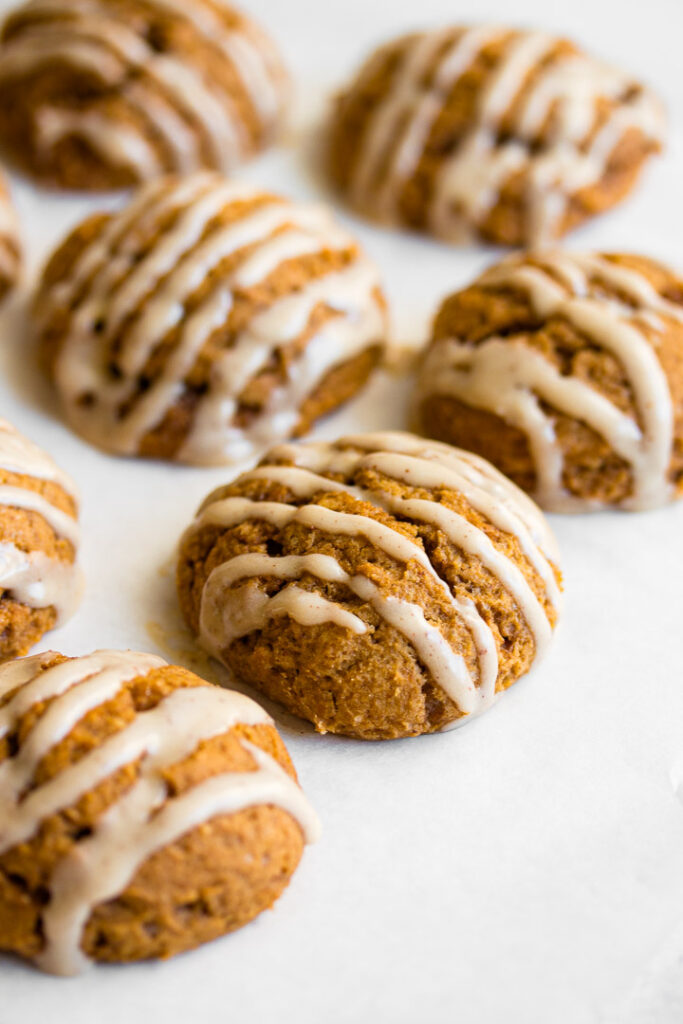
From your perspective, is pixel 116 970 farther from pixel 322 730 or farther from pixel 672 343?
pixel 672 343

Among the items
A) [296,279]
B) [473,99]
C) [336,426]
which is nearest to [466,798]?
[336,426]

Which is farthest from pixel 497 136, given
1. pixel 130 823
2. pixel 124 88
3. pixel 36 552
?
pixel 130 823

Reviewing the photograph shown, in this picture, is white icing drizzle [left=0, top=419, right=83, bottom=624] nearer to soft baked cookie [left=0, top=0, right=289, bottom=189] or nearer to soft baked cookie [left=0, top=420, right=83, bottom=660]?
soft baked cookie [left=0, top=420, right=83, bottom=660]

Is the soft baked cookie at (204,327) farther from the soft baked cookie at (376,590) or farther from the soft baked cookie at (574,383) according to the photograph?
the soft baked cookie at (376,590)

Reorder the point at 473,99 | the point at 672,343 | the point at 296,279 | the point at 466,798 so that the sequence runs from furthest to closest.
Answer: the point at 473,99, the point at 296,279, the point at 672,343, the point at 466,798

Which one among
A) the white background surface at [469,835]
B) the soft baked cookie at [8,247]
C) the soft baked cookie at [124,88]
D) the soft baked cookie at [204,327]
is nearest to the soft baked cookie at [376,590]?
the white background surface at [469,835]

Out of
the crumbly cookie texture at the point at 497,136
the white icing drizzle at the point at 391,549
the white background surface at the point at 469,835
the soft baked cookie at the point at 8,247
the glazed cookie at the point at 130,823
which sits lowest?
the white background surface at the point at 469,835

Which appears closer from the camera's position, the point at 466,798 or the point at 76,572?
the point at 466,798
